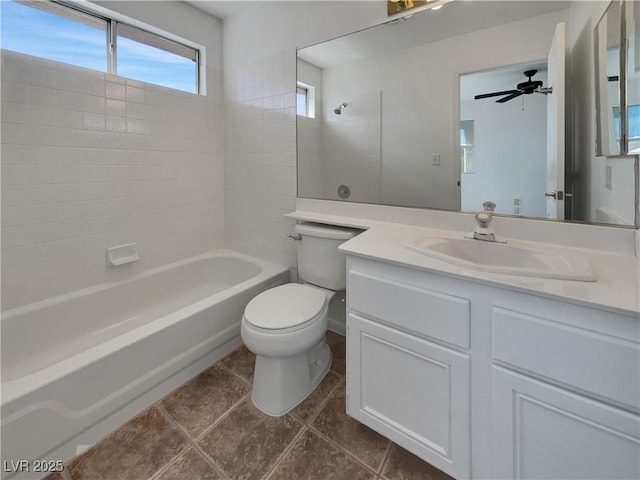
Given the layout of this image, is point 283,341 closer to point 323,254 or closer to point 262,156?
point 323,254

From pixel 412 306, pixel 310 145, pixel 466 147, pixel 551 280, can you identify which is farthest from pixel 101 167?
pixel 551 280

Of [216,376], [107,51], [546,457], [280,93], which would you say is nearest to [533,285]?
[546,457]

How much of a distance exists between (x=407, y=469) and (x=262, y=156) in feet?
6.61

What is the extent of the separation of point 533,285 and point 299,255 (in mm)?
1295

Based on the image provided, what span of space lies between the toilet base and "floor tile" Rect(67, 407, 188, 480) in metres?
0.36

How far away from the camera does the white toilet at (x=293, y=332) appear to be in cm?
133

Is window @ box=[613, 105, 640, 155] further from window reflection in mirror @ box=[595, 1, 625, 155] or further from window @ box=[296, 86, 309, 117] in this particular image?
window @ box=[296, 86, 309, 117]

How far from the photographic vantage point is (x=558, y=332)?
77 cm

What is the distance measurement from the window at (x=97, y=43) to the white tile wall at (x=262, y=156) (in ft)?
1.22

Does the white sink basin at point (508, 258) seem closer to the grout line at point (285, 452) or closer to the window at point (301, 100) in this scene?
the grout line at point (285, 452)

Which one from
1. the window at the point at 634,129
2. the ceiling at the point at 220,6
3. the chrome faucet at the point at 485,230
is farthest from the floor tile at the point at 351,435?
the ceiling at the point at 220,6

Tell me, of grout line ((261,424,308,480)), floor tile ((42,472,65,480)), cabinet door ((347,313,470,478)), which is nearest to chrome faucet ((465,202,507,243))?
cabinet door ((347,313,470,478))

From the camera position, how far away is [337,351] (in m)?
1.89

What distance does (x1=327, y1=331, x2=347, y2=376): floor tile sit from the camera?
173 cm
